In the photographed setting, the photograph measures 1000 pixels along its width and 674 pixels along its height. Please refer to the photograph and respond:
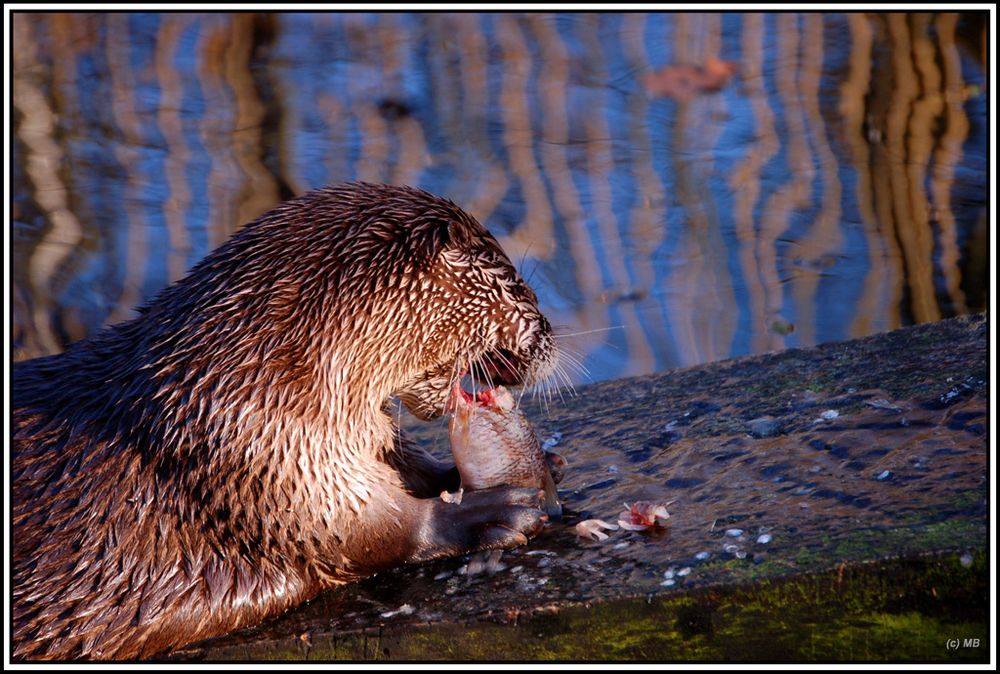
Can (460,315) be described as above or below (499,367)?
above

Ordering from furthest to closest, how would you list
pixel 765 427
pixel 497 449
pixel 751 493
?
pixel 765 427
pixel 497 449
pixel 751 493

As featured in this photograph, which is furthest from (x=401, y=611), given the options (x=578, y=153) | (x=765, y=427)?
(x=578, y=153)

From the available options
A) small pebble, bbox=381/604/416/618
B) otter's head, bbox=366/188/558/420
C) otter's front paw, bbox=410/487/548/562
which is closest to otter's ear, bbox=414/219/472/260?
otter's head, bbox=366/188/558/420

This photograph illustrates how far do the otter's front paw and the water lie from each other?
183cm

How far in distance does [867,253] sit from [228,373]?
378 centimetres

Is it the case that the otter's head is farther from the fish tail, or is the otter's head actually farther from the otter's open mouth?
the fish tail

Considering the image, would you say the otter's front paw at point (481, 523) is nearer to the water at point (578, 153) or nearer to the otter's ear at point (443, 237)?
the otter's ear at point (443, 237)

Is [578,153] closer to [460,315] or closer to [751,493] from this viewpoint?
[460,315]

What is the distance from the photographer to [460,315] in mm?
2795

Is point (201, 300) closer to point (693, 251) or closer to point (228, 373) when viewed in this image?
point (228, 373)

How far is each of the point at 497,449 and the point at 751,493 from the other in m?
0.63

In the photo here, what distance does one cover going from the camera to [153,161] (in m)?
6.88

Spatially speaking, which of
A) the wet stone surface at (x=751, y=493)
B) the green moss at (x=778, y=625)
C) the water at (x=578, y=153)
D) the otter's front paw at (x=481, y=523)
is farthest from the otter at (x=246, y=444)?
the water at (x=578, y=153)

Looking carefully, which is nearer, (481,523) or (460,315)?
(481,523)
